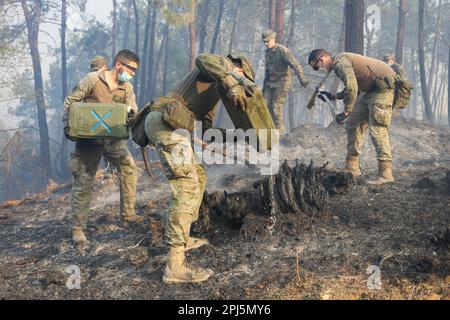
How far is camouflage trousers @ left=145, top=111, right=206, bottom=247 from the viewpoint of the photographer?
3160mm

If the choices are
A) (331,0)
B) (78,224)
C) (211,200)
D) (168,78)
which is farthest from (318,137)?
(331,0)

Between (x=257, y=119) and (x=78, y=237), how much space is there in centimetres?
261

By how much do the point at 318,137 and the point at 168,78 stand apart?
52.4 feet

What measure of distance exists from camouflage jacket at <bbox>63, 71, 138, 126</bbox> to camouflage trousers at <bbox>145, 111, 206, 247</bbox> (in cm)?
145

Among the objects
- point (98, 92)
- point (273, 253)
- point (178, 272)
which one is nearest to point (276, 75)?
point (98, 92)

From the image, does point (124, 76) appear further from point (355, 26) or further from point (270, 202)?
point (355, 26)

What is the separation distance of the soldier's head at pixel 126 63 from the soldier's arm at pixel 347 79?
2.67 m

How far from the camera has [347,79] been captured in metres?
5.28

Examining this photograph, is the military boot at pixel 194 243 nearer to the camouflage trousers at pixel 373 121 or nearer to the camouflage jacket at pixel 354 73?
the camouflage jacket at pixel 354 73

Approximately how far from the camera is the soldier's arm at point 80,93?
14.0ft

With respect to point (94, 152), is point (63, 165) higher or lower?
lower

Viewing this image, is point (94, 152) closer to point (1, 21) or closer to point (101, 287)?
point (101, 287)

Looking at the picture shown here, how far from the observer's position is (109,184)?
849cm
